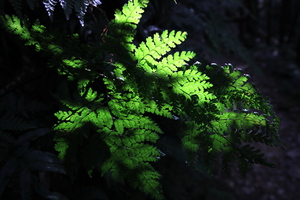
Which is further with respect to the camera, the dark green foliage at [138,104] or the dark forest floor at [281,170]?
the dark forest floor at [281,170]

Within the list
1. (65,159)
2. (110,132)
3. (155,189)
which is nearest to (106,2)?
(110,132)

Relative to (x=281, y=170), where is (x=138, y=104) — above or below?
below

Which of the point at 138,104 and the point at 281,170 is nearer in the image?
the point at 138,104

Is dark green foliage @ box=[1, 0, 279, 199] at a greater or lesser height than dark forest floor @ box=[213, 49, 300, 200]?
lesser

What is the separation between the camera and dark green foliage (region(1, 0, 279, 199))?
3.13 ft

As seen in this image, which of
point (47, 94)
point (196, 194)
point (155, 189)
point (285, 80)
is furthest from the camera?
point (285, 80)

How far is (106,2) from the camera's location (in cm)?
178

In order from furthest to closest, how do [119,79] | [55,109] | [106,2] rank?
[55,109] < [106,2] < [119,79]

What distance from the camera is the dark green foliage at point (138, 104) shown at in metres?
0.95

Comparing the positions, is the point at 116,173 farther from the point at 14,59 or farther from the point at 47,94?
the point at 14,59

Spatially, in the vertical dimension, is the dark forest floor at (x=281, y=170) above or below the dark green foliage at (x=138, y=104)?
above

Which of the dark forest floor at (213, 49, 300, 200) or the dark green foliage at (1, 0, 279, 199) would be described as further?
the dark forest floor at (213, 49, 300, 200)

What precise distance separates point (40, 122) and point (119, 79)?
1056 millimetres

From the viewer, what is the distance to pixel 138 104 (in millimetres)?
1036
